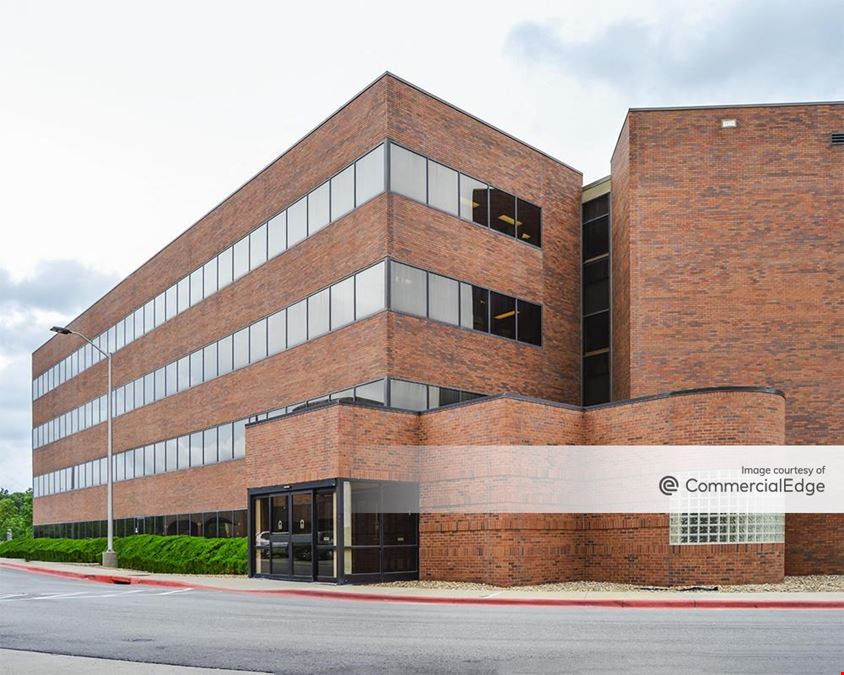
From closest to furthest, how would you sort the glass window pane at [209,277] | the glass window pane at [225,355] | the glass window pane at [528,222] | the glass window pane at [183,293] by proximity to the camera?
1. the glass window pane at [528,222]
2. the glass window pane at [225,355]
3. the glass window pane at [209,277]
4. the glass window pane at [183,293]

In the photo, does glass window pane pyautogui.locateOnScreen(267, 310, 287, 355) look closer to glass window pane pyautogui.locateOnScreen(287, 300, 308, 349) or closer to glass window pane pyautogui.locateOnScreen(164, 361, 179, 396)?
glass window pane pyautogui.locateOnScreen(287, 300, 308, 349)

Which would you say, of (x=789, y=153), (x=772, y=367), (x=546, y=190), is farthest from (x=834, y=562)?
(x=546, y=190)

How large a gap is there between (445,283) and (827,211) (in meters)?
12.0

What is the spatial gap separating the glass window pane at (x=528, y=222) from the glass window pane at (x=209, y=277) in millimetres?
14258

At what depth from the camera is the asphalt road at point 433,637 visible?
10980 millimetres

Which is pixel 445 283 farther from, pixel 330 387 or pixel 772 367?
pixel 772 367

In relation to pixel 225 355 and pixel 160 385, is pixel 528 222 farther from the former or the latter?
pixel 160 385

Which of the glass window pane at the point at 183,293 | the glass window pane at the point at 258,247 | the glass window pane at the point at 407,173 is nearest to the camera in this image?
the glass window pane at the point at 407,173

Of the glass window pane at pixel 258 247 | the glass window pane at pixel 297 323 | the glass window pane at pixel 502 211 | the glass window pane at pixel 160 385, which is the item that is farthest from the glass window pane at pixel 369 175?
the glass window pane at pixel 160 385

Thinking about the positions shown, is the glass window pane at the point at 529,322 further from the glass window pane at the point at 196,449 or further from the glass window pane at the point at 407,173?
the glass window pane at the point at 196,449

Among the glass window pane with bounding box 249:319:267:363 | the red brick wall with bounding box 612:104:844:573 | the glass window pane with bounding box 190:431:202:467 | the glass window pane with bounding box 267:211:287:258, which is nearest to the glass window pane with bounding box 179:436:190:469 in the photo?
the glass window pane with bounding box 190:431:202:467

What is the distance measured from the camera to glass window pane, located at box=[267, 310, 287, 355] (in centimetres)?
3466

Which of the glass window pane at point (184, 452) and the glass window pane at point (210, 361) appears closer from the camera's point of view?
the glass window pane at point (210, 361)

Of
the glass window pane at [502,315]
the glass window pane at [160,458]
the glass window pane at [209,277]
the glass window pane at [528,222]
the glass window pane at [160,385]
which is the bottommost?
the glass window pane at [160,458]
